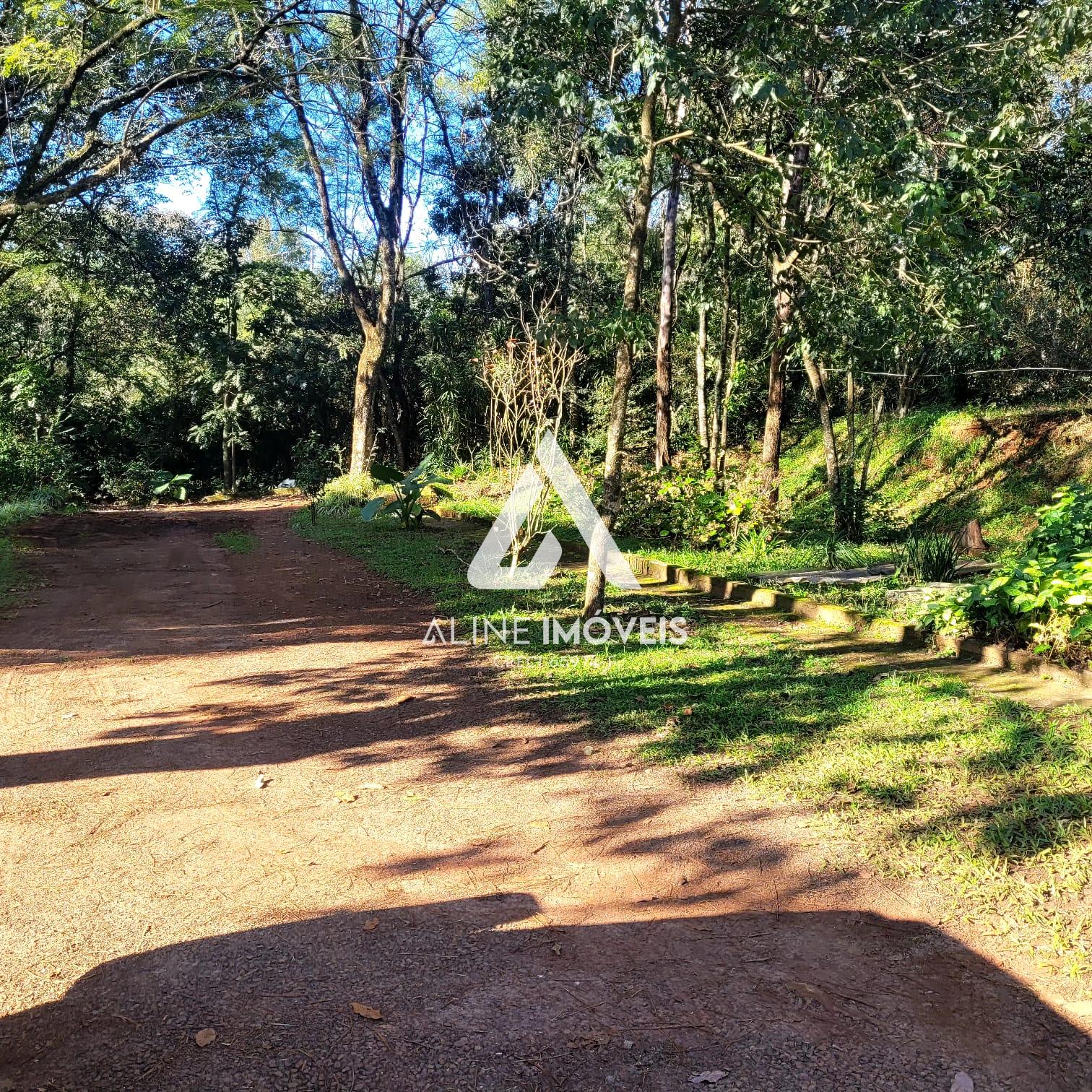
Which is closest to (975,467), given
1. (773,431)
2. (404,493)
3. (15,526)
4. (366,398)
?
(773,431)

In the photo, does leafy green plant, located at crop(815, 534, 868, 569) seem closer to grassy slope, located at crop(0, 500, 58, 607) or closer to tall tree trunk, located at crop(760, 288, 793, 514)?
tall tree trunk, located at crop(760, 288, 793, 514)

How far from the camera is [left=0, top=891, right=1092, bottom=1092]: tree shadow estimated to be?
95.4 inches

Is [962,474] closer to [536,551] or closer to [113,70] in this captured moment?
[536,551]

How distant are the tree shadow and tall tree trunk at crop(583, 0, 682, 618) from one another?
3.88 metres

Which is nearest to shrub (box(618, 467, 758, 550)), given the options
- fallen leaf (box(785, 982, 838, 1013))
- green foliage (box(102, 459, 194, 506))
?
fallen leaf (box(785, 982, 838, 1013))

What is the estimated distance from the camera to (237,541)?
12.1 m

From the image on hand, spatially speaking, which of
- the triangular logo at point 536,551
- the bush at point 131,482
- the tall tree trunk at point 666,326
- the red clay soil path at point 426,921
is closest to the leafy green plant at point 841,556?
the triangular logo at point 536,551

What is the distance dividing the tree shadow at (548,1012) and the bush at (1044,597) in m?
2.93

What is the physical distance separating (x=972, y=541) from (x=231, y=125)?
1354cm

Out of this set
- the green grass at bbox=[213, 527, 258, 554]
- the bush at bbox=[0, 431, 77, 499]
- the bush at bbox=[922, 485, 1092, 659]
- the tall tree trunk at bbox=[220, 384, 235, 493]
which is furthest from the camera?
the tall tree trunk at bbox=[220, 384, 235, 493]

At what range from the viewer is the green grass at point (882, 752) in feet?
11.1

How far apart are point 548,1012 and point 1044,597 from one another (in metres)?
4.12

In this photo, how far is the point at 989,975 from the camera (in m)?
2.88

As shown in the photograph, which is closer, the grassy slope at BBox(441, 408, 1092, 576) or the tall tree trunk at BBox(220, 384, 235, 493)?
the grassy slope at BBox(441, 408, 1092, 576)
